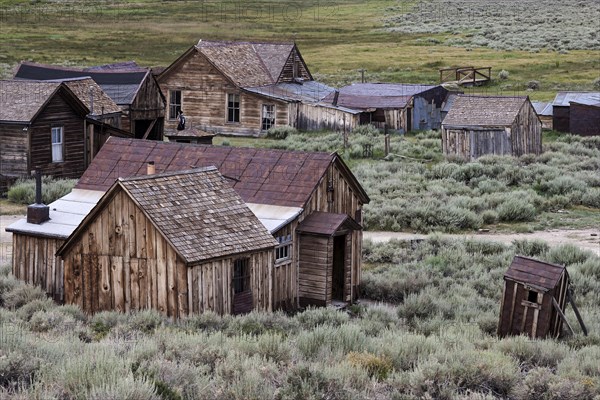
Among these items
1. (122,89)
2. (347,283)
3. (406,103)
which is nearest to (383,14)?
(406,103)

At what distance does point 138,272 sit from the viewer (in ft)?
55.3

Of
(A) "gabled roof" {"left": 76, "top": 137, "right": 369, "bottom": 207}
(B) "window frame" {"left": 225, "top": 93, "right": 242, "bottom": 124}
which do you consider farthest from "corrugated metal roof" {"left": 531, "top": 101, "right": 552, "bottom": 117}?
(A) "gabled roof" {"left": 76, "top": 137, "right": 369, "bottom": 207}

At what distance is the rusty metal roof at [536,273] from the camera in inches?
635

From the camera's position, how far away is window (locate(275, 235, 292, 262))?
18.8m

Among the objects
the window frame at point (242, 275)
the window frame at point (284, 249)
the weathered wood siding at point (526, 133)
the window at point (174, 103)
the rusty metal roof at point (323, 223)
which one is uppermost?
the window at point (174, 103)

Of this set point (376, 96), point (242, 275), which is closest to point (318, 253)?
point (242, 275)

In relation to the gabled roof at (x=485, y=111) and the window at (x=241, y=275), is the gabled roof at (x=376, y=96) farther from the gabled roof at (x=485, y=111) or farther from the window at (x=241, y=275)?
the window at (x=241, y=275)

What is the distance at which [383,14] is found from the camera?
121 meters

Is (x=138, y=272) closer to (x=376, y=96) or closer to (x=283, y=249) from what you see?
(x=283, y=249)

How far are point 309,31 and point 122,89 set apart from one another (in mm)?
61422

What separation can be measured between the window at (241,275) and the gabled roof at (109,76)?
22082 mm

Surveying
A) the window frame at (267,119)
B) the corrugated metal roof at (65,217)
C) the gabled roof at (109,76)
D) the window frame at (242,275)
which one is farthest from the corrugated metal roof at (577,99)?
the window frame at (242,275)

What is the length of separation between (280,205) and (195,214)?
2399 mm

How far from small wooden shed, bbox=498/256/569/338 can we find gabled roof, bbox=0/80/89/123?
Result: 19.6 m
